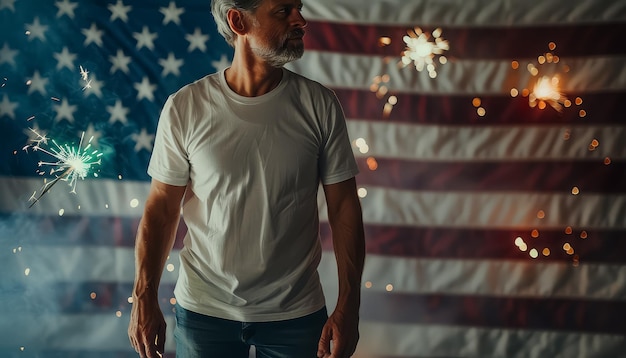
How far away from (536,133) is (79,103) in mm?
1383

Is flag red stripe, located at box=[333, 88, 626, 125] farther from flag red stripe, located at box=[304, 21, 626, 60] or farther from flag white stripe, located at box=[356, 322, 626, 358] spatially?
flag white stripe, located at box=[356, 322, 626, 358]

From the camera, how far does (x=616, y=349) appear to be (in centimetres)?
222

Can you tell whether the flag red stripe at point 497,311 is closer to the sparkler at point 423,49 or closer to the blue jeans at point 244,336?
the sparkler at point 423,49

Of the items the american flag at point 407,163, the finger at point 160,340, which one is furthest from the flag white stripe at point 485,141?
the finger at point 160,340

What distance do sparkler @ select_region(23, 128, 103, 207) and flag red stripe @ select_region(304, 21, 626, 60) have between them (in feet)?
2.44

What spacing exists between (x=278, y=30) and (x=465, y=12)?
0.90 m

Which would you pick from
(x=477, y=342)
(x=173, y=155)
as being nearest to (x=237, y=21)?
(x=173, y=155)

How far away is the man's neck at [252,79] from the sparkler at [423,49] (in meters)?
0.78

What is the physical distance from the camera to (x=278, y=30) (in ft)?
4.70

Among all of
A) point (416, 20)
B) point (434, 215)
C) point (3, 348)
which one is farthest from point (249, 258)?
point (3, 348)

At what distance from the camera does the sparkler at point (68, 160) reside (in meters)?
2.19

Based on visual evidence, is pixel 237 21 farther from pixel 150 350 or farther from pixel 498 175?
pixel 498 175

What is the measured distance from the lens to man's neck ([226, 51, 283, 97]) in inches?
57.7

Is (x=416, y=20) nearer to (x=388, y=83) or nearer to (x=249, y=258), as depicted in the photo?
(x=388, y=83)
